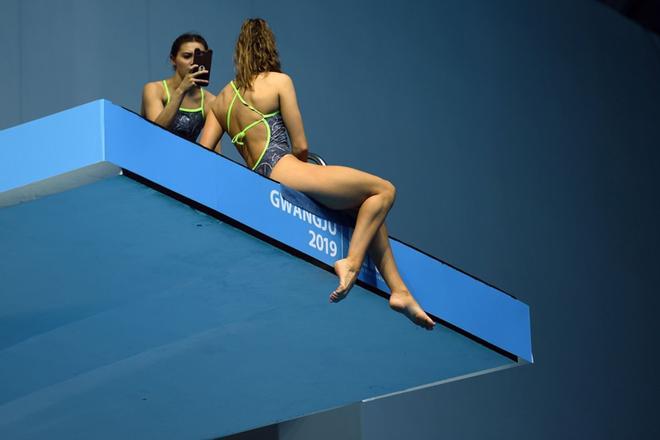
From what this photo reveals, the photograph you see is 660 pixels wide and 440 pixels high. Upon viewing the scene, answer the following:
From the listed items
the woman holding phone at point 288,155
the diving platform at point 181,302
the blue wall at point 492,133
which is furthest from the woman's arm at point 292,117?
the blue wall at point 492,133

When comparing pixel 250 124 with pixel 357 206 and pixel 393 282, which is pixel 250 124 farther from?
pixel 393 282

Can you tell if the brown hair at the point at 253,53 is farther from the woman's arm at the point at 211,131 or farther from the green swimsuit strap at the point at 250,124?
the woman's arm at the point at 211,131

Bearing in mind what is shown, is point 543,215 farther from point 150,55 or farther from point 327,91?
point 150,55

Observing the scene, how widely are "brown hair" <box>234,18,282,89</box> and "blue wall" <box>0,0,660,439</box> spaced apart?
7.44 ft

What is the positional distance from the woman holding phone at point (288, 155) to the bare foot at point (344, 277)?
0.06 m

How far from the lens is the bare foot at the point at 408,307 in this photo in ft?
15.6

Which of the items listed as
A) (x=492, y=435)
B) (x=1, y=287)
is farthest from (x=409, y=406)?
(x=1, y=287)

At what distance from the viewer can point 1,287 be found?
4312 mm

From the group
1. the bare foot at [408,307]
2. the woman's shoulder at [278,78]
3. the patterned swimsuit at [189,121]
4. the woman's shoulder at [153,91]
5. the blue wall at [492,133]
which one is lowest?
the bare foot at [408,307]

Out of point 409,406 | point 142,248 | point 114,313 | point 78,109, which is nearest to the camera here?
point 78,109

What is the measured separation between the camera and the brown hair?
15.8ft

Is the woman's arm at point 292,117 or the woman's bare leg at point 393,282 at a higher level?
the woman's arm at point 292,117

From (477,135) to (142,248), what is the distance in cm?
530

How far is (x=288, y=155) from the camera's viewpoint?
475 centimetres
